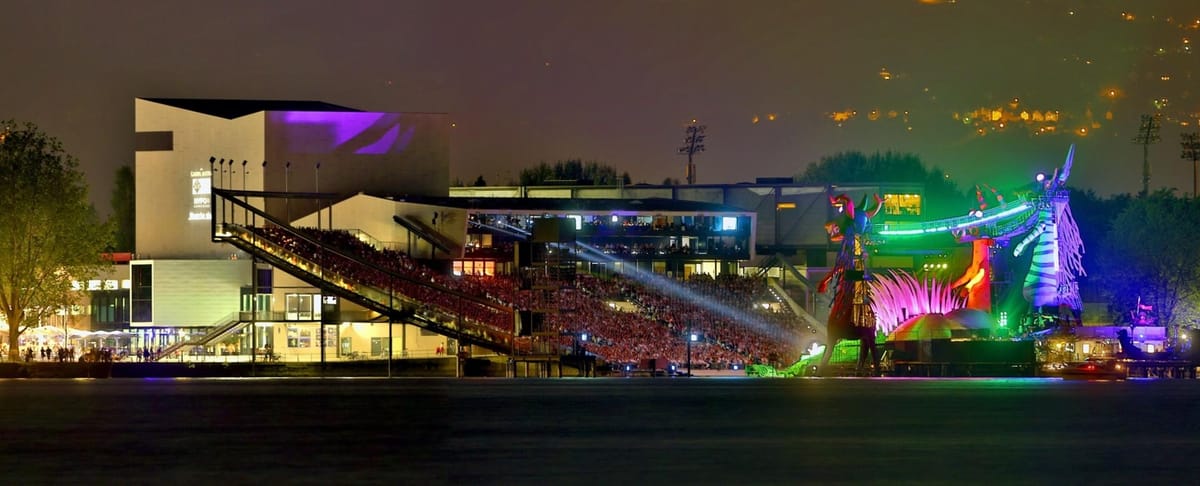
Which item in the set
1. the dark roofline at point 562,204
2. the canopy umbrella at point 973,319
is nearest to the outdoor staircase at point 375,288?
the dark roofline at point 562,204

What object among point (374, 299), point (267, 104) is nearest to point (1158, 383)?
point (374, 299)

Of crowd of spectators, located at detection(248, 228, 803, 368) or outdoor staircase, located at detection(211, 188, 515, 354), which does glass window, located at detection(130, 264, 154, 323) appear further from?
outdoor staircase, located at detection(211, 188, 515, 354)

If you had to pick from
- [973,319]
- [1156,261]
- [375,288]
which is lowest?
[973,319]

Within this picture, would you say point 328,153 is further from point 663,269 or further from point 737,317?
point 737,317

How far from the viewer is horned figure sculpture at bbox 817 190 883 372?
62.4m

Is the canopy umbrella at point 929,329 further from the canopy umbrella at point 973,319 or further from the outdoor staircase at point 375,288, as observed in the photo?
the outdoor staircase at point 375,288

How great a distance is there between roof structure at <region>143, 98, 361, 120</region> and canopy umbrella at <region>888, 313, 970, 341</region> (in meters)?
50.3

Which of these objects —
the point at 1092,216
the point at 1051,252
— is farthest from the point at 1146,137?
the point at 1051,252

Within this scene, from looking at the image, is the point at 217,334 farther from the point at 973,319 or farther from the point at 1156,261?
the point at 1156,261

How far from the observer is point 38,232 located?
80062 millimetres

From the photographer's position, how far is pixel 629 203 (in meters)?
109

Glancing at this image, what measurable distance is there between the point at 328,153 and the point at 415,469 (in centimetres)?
8070

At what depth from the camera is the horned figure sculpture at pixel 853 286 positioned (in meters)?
62.4

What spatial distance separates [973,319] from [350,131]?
1964 inches
